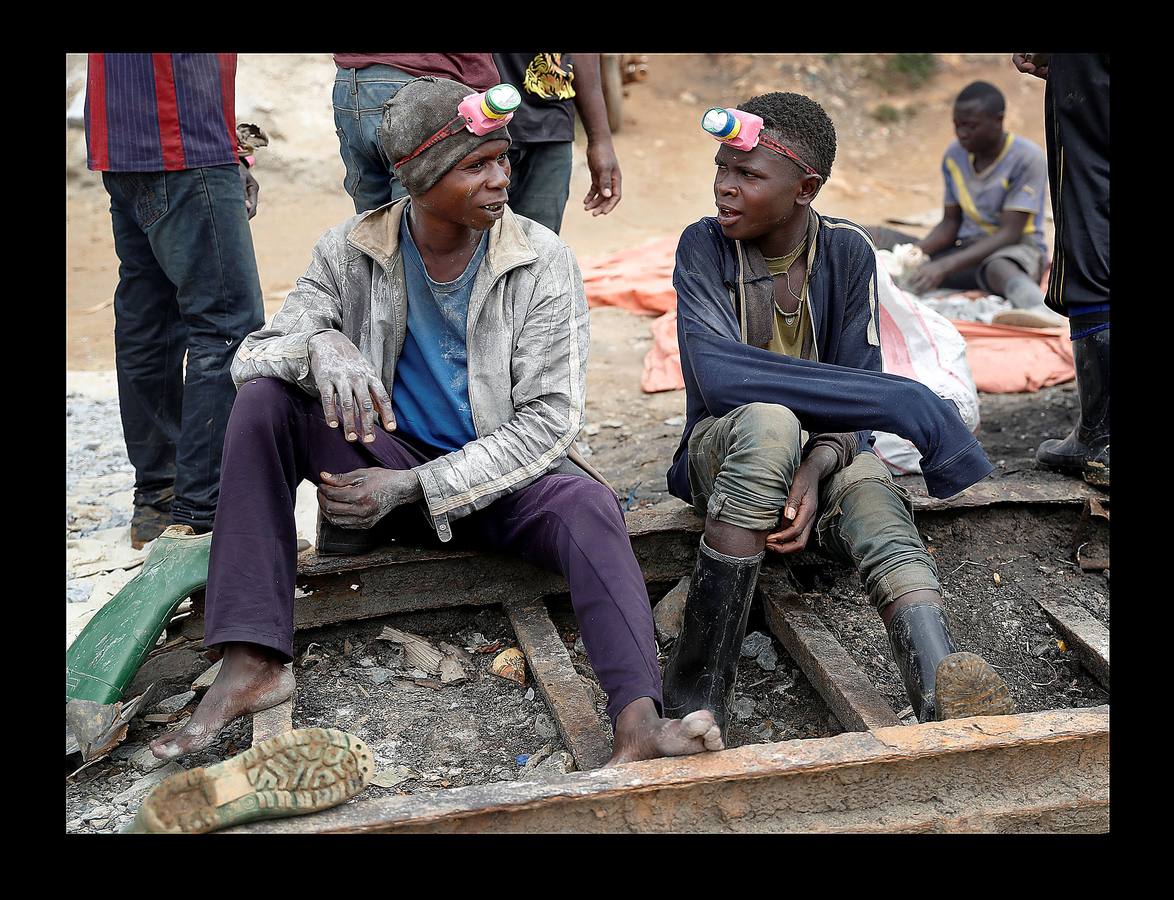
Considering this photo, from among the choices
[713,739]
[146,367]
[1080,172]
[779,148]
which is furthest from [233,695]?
[1080,172]

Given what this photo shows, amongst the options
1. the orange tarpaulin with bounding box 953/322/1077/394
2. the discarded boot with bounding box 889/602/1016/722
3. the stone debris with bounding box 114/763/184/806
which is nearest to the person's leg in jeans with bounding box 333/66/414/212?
the stone debris with bounding box 114/763/184/806

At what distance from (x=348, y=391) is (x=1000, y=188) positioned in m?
5.55

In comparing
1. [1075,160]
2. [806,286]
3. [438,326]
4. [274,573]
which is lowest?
[274,573]

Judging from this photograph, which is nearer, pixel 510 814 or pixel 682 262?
pixel 510 814

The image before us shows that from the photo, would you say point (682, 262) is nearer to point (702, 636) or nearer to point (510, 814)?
point (702, 636)

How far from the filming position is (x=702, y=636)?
269 cm

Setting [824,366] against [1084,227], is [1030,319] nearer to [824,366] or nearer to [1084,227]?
[1084,227]

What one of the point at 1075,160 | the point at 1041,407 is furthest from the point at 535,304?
the point at 1041,407

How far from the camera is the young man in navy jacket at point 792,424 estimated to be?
2650 millimetres

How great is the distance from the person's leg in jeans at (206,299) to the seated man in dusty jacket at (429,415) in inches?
29.6

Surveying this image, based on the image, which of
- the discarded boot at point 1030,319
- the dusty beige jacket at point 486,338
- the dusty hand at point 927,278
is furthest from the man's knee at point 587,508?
the dusty hand at point 927,278

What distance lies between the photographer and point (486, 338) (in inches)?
115

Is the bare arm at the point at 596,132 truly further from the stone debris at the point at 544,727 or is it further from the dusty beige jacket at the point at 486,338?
the stone debris at the point at 544,727
